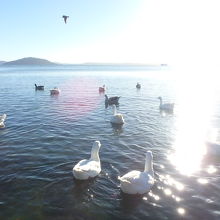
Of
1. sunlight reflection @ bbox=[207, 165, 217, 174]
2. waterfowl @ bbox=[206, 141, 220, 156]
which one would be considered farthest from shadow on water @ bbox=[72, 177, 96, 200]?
waterfowl @ bbox=[206, 141, 220, 156]

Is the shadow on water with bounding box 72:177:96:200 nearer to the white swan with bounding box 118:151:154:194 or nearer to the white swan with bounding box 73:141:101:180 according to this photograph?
the white swan with bounding box 73:141:101:180

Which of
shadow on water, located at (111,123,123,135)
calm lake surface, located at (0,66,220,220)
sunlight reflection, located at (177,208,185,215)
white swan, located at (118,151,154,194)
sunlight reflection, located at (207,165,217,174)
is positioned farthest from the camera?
shadow on water, located at (111,123,123,135)

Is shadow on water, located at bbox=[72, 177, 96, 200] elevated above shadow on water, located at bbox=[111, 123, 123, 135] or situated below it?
above

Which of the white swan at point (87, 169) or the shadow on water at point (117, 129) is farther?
the shadow on water at point (117, 129)

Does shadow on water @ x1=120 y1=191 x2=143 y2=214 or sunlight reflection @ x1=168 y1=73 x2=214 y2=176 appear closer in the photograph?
shadow on water @ x1=120 y1=191 x2=143 y2=214

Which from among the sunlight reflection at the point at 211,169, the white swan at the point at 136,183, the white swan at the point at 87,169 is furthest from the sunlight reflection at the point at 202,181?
the white swan at the point at 87,169

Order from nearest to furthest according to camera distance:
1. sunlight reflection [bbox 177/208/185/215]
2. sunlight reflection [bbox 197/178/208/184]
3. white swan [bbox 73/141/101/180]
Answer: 1. sunlight reflection [bbox 177/208/185/215]
2. white swan [bbox 73/141/101/180]
3. sunlight reflection [bbox 197/178/208/184]

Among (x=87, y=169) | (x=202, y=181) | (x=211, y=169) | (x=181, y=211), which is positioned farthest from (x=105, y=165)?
(x=211, y=169)

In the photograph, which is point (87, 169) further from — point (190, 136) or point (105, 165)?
point (190, 136)

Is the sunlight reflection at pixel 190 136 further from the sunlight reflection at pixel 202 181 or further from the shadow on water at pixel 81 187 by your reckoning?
the shadow on water at pixel 81 187

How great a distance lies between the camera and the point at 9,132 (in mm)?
23469

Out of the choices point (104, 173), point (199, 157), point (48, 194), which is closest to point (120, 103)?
point (199, 157)

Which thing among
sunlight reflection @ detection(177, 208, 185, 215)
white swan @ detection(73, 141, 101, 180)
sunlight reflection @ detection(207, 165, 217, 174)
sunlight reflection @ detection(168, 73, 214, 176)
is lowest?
sunlight reflection @ detection(168, 73, 214, 176)

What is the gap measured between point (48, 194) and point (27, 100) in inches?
1202
